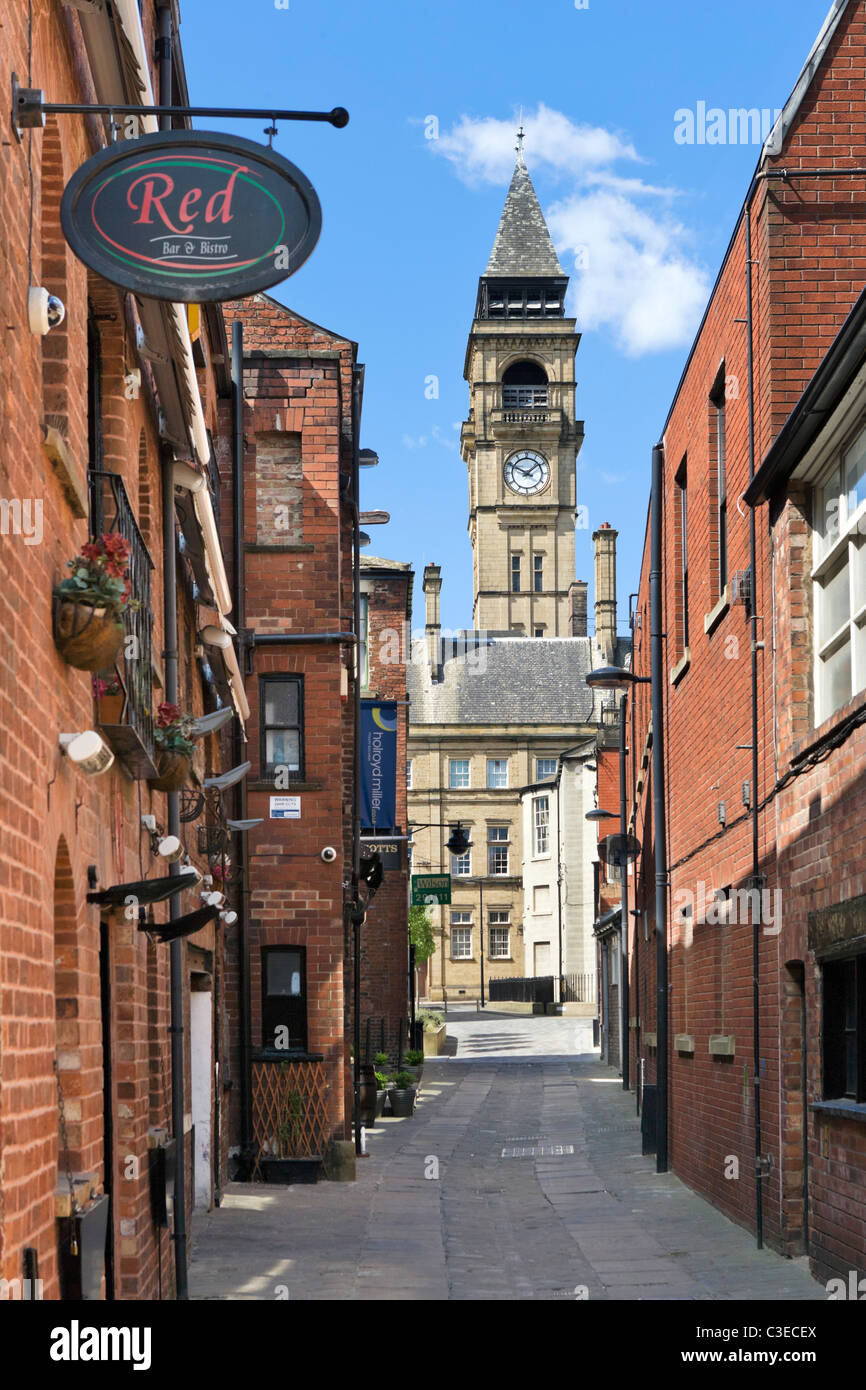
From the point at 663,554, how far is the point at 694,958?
5107 millimetres

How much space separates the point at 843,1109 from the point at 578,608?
271 ft

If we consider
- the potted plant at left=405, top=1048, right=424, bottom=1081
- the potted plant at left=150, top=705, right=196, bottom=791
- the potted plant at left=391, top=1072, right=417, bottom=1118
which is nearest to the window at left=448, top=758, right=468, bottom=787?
the potted plant at left=405, top=1048, right=424, bottom=1081

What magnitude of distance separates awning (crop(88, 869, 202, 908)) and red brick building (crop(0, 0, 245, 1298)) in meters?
0.02

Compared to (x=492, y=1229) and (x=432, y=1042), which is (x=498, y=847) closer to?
(x=432, y=1042)

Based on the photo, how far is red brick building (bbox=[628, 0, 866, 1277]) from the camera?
35.4ft

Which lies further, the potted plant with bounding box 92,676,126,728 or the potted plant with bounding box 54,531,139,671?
the potted plant with bounding box 92,676,126,728

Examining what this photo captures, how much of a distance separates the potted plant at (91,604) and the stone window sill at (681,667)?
11922mm

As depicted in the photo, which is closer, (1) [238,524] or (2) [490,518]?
(1) [238,524]

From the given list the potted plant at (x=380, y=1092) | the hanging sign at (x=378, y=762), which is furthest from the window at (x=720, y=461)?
the potted plant at (x=380, y=1092)

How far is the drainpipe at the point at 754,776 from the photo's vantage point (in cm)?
1312

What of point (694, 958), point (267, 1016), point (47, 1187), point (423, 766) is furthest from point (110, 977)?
point (423, 766)

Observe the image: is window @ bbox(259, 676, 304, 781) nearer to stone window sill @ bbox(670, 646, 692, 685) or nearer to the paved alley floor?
stone window sill @ bbox(670, 646, 692, 685)
